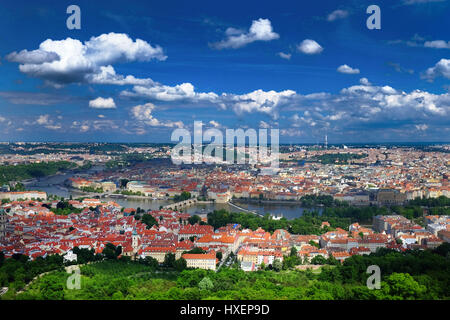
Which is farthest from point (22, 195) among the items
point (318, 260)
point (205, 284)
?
point (205, 284)

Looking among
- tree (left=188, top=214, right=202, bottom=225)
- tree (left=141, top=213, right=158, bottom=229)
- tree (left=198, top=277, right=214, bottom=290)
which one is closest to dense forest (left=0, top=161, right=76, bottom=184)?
tree (left=141, top=213, right=158, bottom=229)

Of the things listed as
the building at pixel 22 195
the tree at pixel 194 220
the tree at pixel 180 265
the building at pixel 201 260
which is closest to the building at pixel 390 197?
the tree at pixel 194 220

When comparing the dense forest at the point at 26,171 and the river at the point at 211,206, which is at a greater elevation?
the dense forest at the point at 26,171

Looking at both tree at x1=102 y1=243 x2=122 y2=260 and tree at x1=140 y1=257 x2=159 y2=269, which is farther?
tree at x1=102 y1=243 x2=122 y2=260

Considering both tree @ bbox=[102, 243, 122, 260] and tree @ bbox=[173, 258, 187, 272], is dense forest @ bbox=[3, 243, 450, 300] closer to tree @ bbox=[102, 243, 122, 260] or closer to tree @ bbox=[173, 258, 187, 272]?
tree @ bbox=[173, 258, 187, 272]

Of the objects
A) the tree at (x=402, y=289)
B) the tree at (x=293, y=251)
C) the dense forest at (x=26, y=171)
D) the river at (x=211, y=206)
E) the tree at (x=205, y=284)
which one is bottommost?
the river at (x=211, y=206)

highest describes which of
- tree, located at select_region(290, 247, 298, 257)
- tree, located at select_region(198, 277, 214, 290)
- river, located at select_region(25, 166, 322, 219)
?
tree, located at select_region(198, 277, 214, 290)

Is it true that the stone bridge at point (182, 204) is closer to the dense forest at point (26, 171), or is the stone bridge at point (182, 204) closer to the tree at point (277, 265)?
the tree at point (277, 265)

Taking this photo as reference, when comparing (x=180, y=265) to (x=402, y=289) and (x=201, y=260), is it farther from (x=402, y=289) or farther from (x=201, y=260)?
(x=402, y=289)

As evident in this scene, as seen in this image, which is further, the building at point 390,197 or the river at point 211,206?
the building at point 390,197
